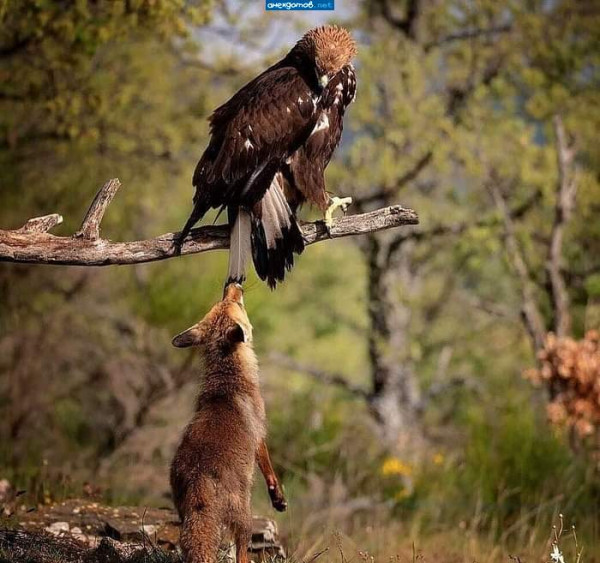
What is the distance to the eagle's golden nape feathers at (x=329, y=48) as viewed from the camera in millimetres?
5375

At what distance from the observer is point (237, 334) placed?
14.9 feet

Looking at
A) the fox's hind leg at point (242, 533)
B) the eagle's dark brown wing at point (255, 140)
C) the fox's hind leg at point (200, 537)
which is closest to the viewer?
the fox's hind leg at point (200, 537)

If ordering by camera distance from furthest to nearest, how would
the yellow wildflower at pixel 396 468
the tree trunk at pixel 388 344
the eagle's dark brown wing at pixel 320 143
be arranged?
the tree trunk at pixel 388 344 < the yellow wildflower at pixel 396 468 < the eagle's dark brown wing at pixel 320 143

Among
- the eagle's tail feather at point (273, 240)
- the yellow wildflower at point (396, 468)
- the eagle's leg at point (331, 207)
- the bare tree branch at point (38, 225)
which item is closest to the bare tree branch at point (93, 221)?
the bare tree branch at point (38, 225)

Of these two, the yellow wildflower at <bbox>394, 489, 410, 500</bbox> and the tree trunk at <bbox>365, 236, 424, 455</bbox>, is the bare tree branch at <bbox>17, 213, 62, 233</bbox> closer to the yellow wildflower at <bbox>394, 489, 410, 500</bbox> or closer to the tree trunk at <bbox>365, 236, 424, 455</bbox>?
the yellow wildflower at <bbox>394, 489, 410, 500</bbox>

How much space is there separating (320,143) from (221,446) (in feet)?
6.99

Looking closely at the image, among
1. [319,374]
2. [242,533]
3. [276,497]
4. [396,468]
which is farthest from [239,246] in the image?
[319,374]

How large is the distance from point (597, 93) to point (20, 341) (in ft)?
26.5

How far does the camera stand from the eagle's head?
5379mm

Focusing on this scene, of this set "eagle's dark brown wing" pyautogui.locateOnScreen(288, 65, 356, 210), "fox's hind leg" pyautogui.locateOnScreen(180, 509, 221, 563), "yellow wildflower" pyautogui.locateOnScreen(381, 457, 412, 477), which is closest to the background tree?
"yellow wildflower" pyautogui.locateOnScreen(381, 457, 412, 477)

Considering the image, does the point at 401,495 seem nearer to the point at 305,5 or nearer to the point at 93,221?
the point at 305,5

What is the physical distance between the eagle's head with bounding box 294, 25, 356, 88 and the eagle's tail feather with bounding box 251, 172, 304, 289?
734 mm

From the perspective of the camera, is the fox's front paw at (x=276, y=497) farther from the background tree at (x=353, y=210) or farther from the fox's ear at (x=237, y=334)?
the background tree at (x=353, y=210)

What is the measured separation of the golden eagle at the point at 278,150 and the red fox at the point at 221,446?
58 centimetres
